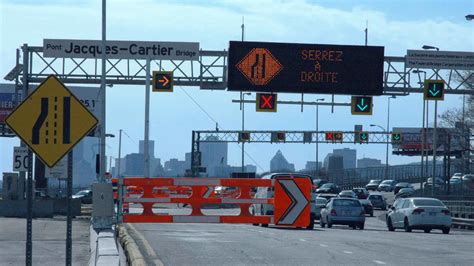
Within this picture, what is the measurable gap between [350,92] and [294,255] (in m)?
18.0

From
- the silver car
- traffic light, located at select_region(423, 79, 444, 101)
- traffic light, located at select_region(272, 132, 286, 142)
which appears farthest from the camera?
traffic light, located at select_region(272, 132, 286, 142)

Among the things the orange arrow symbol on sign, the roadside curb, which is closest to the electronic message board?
the orange arrow symbol on sign

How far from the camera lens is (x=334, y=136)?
274ft

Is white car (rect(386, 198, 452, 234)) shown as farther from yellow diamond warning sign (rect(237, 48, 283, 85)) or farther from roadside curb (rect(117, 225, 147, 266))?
roadside curb (rect(117, 225, 147, 266))

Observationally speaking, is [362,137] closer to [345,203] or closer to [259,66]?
[345,203]

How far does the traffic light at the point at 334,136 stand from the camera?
83.2 metres

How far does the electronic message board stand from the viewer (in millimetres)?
36531

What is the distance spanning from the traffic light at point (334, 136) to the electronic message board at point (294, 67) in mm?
46127

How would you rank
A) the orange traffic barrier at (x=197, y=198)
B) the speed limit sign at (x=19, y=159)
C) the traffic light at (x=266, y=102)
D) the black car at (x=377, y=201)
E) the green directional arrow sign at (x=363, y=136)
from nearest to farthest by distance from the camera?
the orange traffic barrier at (x=197, y=198) < the speed limit sign at (x=19, y=159) < the traffic light at (x=266, y=102) < the black car at (x=377, y=201) < the green directional arrow sign at (x=363, y=136)

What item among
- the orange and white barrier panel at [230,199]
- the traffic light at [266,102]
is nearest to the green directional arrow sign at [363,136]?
the traffic light at [266,102]

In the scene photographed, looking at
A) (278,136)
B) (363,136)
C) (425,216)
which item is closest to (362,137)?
(363,136)

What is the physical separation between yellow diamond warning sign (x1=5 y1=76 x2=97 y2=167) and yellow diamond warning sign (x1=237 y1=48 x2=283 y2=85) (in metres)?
23.5

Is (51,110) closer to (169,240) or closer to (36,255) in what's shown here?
(36,255)

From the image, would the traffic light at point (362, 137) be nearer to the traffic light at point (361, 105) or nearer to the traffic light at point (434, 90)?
the traffic light at point (361, 105)
